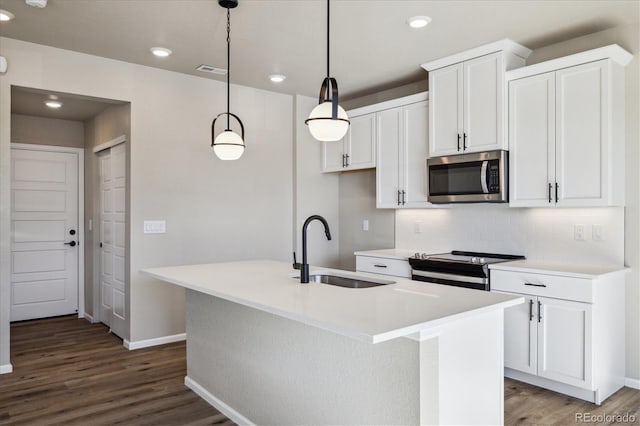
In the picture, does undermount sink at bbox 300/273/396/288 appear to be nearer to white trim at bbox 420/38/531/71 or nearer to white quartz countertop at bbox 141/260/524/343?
white quartz countertop at bbox 141/260/524/343

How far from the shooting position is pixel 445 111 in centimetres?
391

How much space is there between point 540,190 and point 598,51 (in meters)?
1.00

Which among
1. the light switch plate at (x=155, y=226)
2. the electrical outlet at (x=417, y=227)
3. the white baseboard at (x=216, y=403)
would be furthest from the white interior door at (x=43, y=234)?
the electrical outlet at (x=417, y=227)

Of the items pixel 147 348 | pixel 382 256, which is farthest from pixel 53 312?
pixel 382 256

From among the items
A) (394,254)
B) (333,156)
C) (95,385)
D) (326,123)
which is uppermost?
(333,156)

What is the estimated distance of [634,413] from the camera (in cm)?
285

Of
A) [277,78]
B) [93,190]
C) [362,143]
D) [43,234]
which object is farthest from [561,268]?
[43,234]

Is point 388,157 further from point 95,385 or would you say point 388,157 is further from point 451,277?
point 95,385

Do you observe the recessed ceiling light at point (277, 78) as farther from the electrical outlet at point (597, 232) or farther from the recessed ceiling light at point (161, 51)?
the electrical outlet at point (597, 232)

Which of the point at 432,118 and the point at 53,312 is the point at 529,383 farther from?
the point at 53,312

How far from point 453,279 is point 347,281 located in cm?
127

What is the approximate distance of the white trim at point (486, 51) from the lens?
3.53 m

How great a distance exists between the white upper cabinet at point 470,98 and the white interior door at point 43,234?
4473 mm

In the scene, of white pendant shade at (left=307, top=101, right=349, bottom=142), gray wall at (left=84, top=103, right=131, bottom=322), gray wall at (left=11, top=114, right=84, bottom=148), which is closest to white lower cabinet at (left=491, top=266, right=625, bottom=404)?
white pendant shade at (left=307, top=101, right=349, bottom=142)
